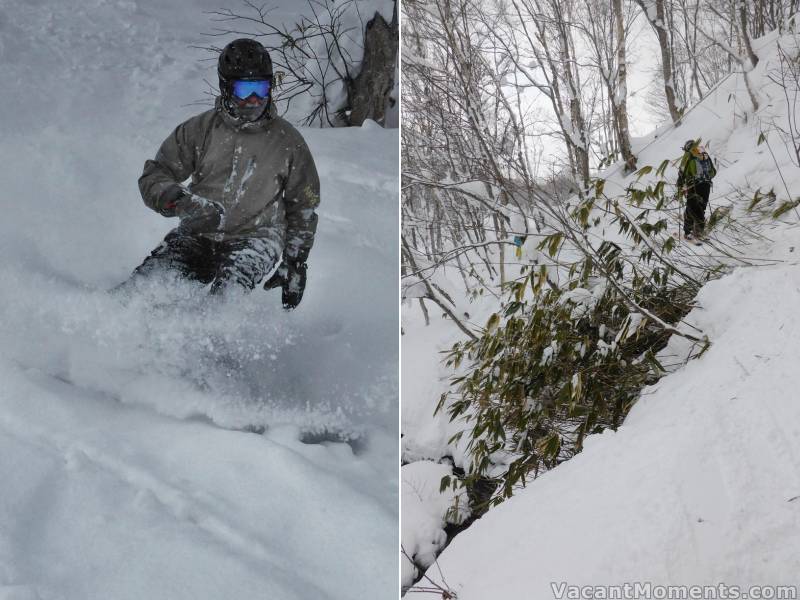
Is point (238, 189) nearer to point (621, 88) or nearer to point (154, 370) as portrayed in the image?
point (154, 370)

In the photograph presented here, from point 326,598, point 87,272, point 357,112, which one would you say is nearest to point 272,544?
point 326,598

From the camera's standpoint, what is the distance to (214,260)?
3.84 ft

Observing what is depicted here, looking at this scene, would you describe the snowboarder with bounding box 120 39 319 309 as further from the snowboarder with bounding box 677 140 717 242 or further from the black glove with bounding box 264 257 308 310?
the snowboarder with bounding box 677 140 717 242

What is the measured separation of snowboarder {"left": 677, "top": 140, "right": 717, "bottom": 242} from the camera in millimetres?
1686

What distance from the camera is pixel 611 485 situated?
1.05 m

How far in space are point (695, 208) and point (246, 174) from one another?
1.27 metres

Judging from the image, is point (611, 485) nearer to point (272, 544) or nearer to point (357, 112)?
point (272, 544)

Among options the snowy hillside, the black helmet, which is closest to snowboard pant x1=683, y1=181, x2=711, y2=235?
the snowy hillside

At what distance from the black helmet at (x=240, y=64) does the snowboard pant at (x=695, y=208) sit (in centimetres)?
120

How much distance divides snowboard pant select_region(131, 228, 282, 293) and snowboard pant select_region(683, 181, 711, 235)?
1.19 meters

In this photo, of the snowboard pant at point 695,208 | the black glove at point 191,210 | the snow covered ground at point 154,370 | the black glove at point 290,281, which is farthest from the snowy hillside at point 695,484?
the black glove at point 191,210

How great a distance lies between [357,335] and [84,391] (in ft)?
1.70

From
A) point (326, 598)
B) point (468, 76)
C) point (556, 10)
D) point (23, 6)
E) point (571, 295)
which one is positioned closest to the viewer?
point (326, 598)

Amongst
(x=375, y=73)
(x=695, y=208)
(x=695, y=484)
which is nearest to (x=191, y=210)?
(x=375, y=73)
